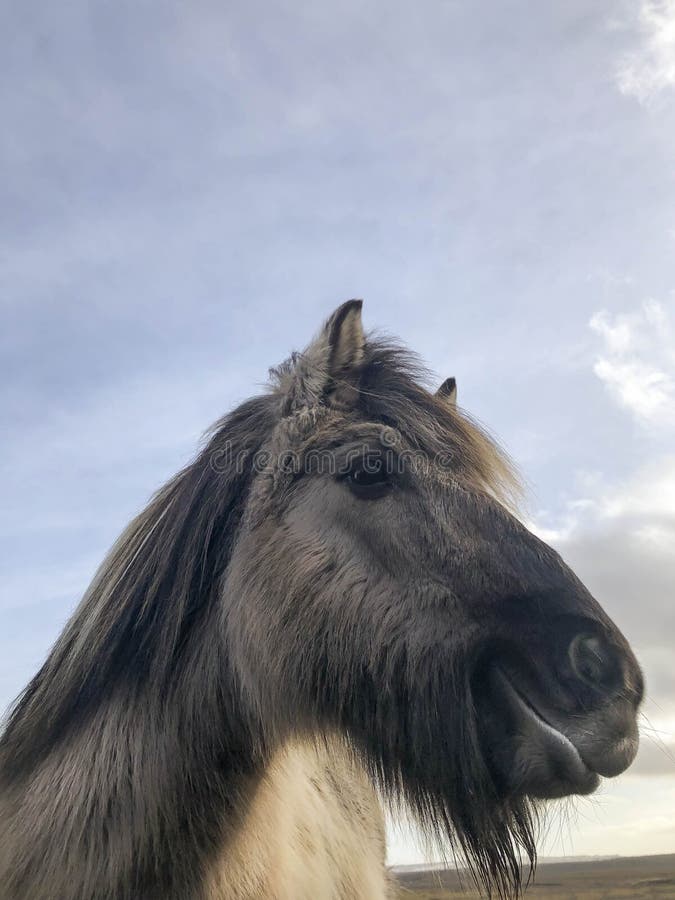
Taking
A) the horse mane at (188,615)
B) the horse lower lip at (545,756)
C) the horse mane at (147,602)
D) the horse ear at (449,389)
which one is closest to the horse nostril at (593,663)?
the horse lower lip at (545,756)

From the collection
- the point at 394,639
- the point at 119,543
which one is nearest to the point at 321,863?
the point at 394,639

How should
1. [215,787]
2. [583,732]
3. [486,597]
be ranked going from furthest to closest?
[215,787]
[486,597]
[583,732]

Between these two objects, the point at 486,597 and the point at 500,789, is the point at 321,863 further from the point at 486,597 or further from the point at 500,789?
the point at 486,597

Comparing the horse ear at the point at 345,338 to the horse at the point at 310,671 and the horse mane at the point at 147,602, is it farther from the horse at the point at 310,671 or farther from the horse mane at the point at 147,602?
the horse mane at the point at 147,602

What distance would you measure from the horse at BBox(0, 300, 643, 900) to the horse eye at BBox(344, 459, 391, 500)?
12 mm

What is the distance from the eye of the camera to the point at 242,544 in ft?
10.2

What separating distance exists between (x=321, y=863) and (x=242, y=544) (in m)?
1.71

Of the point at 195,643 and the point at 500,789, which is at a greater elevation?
the point at 195,643

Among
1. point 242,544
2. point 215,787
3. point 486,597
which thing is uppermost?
point 242,544

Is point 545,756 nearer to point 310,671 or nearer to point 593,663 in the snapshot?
point 593,663

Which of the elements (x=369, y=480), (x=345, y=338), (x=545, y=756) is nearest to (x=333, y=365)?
(x=345, y=338)

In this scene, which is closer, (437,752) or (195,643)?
(437,752)

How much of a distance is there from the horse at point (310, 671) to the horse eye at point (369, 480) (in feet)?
0.04

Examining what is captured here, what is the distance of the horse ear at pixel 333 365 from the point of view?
336cm
